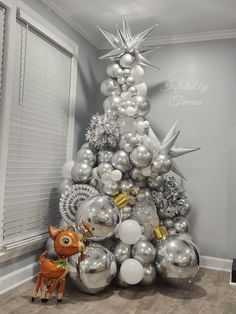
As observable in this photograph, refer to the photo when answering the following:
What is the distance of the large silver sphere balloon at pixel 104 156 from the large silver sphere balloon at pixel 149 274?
94cm

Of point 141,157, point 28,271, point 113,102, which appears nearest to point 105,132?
point 113,102

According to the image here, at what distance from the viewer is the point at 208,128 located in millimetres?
3596

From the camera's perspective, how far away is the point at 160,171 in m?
2.84

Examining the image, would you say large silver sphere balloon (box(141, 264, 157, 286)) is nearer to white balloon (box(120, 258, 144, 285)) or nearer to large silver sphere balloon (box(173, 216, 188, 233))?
white balloon (box(120, 258, 144, 285))

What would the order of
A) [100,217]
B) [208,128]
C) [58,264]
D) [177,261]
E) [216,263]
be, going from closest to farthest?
[58,264] → [100,217] → [177,261] → [216,263] → [208,128]

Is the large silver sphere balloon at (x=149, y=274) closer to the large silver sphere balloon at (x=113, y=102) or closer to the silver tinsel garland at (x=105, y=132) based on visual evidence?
the silver tinsel garland at (x=105, y=132)

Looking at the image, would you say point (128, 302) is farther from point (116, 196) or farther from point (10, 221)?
point (10, 221)

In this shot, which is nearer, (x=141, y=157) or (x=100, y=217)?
(x=100, y=217)

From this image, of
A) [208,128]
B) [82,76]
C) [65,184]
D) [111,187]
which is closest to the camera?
[111,187]

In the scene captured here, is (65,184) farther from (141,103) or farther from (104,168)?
(141,103)

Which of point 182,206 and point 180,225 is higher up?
point 182,206

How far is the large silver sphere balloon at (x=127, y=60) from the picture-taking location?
3189mm

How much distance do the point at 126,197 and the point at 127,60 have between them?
127 centimetres

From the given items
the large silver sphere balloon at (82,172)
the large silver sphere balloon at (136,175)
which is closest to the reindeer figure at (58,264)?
the large silver sphere balloon at (82,172)
